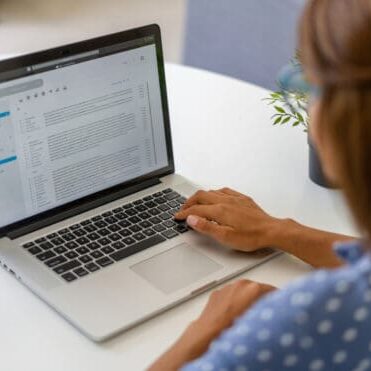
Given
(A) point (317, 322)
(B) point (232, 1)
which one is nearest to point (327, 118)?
(A) point (317, 322)

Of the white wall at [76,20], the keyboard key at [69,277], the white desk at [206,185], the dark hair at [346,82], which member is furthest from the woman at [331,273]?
the white wall at [76,20]

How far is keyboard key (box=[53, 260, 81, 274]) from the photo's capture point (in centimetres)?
114

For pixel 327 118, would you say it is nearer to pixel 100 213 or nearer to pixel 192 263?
pixel 192 263

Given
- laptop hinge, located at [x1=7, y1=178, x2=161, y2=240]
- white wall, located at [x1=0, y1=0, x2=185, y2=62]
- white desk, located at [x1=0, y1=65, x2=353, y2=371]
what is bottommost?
white wall, located at [x1=0, y1=0, x2=185, y2=62]

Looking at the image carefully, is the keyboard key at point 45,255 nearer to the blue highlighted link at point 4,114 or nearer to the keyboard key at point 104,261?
the keyboard key at point 104,261

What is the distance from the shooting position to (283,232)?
3.89ft

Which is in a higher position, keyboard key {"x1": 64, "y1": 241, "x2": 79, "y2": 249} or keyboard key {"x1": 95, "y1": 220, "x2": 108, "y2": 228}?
keyboard key {"x1": 95, "y1": 220, "x2": 108, "y2": 228}

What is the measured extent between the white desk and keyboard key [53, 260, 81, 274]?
0.18 ft

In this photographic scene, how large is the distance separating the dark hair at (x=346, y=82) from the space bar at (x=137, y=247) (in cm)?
51

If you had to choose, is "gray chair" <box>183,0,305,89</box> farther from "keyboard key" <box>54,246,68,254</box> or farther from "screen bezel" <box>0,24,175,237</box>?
"keyboard key" <box>54,246,68,254</box>

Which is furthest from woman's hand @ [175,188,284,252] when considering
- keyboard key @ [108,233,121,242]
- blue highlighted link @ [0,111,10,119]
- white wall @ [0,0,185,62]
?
white wall @ [0,0,185,62]

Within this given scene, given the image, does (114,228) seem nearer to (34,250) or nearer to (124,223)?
(124,223)

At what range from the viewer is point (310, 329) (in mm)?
772

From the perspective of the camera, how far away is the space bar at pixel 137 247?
3.85ft
